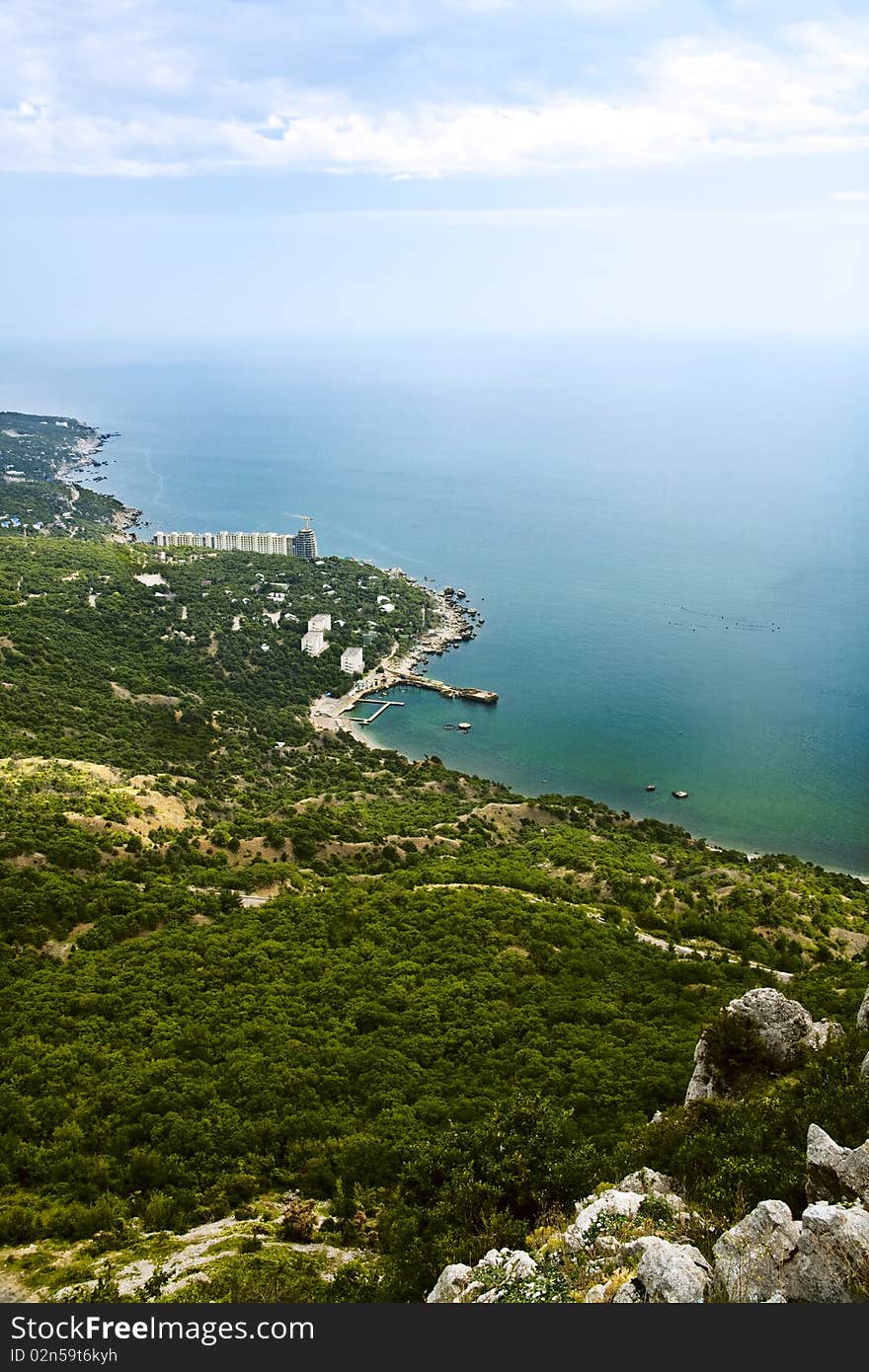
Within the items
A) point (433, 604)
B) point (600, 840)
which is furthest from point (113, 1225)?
point (433, 604)

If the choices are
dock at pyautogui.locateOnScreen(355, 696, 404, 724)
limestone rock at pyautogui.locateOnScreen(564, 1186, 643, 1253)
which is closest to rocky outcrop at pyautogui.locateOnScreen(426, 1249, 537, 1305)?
limestone rock at pyautogui.locateOnScreen(564, 1186, 643, 1253)

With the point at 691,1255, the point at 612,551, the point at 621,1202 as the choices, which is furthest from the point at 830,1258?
the point at 612,551

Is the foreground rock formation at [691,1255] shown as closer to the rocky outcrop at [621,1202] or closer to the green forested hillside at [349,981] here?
the rocky outcrop at [621,1202]

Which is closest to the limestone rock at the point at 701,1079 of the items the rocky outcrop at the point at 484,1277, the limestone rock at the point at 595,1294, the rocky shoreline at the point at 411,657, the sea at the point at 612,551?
the rocky outcrop at the point at 484,1277

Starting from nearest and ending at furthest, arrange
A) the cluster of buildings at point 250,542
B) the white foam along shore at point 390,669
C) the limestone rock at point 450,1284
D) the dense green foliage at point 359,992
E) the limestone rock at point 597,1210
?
1. the limestone rock at point 450,1284
2. the limestone rock at point 597,1210
3. the dense green foliage at point 359,992
4. the white foam along shore at point 390,669
5. the cluster of buildings at point 250,542

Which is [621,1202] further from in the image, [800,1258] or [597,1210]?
[800,1258]

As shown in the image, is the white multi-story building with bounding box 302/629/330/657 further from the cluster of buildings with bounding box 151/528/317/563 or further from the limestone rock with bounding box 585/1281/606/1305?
the limestone rock with bounding box 585/1281/606/1305

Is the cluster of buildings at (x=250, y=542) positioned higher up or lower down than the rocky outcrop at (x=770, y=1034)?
higher up
